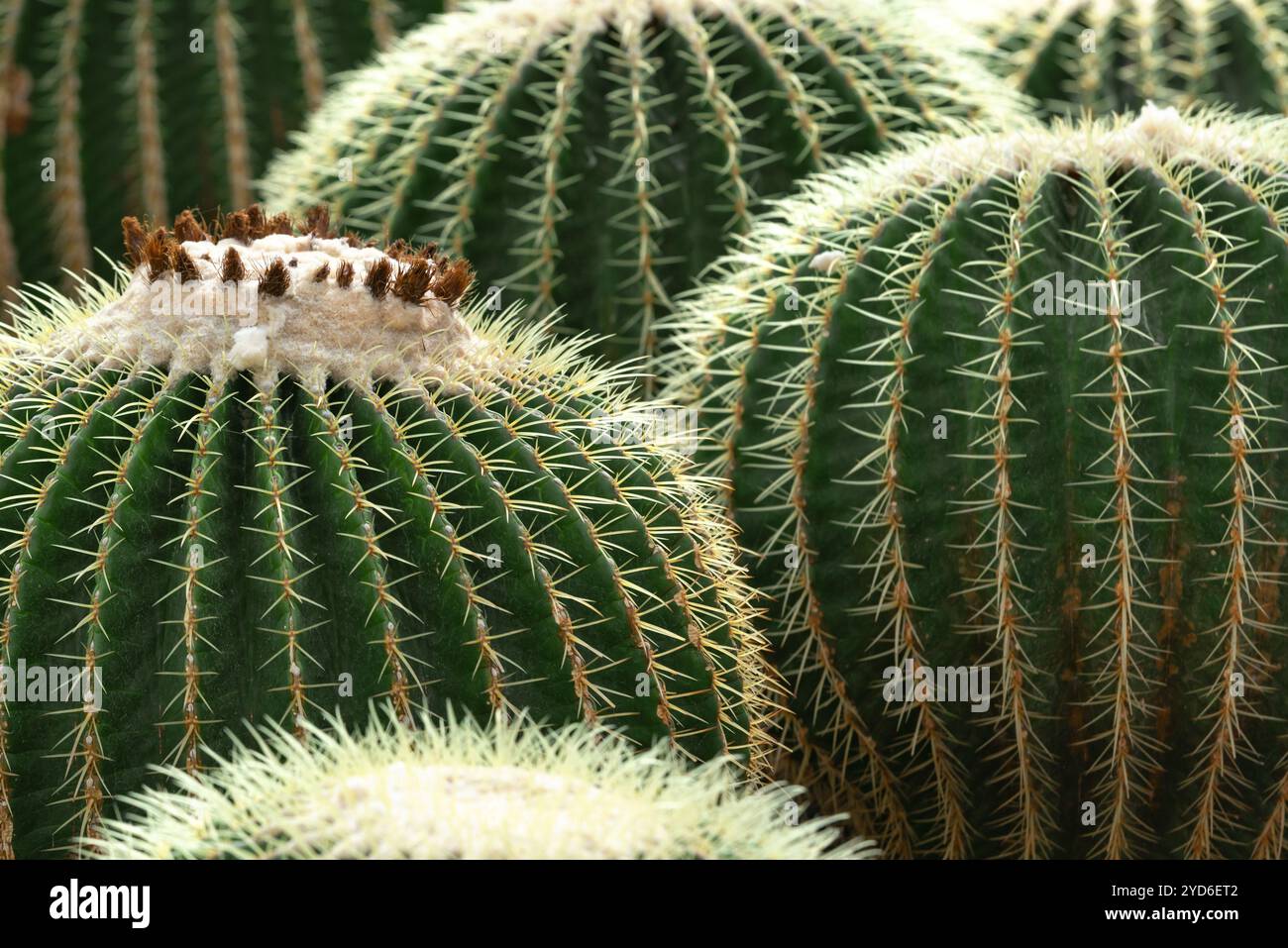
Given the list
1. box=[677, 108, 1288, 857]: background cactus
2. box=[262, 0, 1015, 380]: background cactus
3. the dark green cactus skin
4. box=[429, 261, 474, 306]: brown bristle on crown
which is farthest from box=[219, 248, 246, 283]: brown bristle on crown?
box=[262, 0, 1015, 380]: background cactus

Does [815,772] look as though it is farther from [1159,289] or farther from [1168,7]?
[1168,7]

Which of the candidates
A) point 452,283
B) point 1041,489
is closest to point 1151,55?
point 1041,489

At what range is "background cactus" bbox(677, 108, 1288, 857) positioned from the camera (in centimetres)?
297

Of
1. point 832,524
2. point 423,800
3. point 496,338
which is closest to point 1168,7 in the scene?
point 832,524

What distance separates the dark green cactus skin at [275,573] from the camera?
2.47m

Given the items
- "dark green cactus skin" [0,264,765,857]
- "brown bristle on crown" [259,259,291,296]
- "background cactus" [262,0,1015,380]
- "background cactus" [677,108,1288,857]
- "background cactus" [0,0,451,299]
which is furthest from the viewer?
"background cactus" [0,0,451,299]

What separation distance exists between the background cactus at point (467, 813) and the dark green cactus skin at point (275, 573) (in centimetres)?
36

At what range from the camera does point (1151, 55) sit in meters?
4.63

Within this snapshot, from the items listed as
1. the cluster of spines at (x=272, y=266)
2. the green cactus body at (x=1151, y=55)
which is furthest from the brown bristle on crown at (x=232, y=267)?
the green cactus body at (x=1151, y=55)

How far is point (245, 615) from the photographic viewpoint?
2.50 metres

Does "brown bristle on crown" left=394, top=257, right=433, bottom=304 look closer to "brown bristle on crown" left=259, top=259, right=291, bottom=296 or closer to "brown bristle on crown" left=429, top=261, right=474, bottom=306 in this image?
"brown bristle on crown" left=429, top=261, right=474, bottom=306

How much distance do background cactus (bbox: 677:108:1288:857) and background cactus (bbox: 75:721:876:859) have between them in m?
1.02

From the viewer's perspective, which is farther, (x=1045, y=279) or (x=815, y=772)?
(x=815, y=772)
